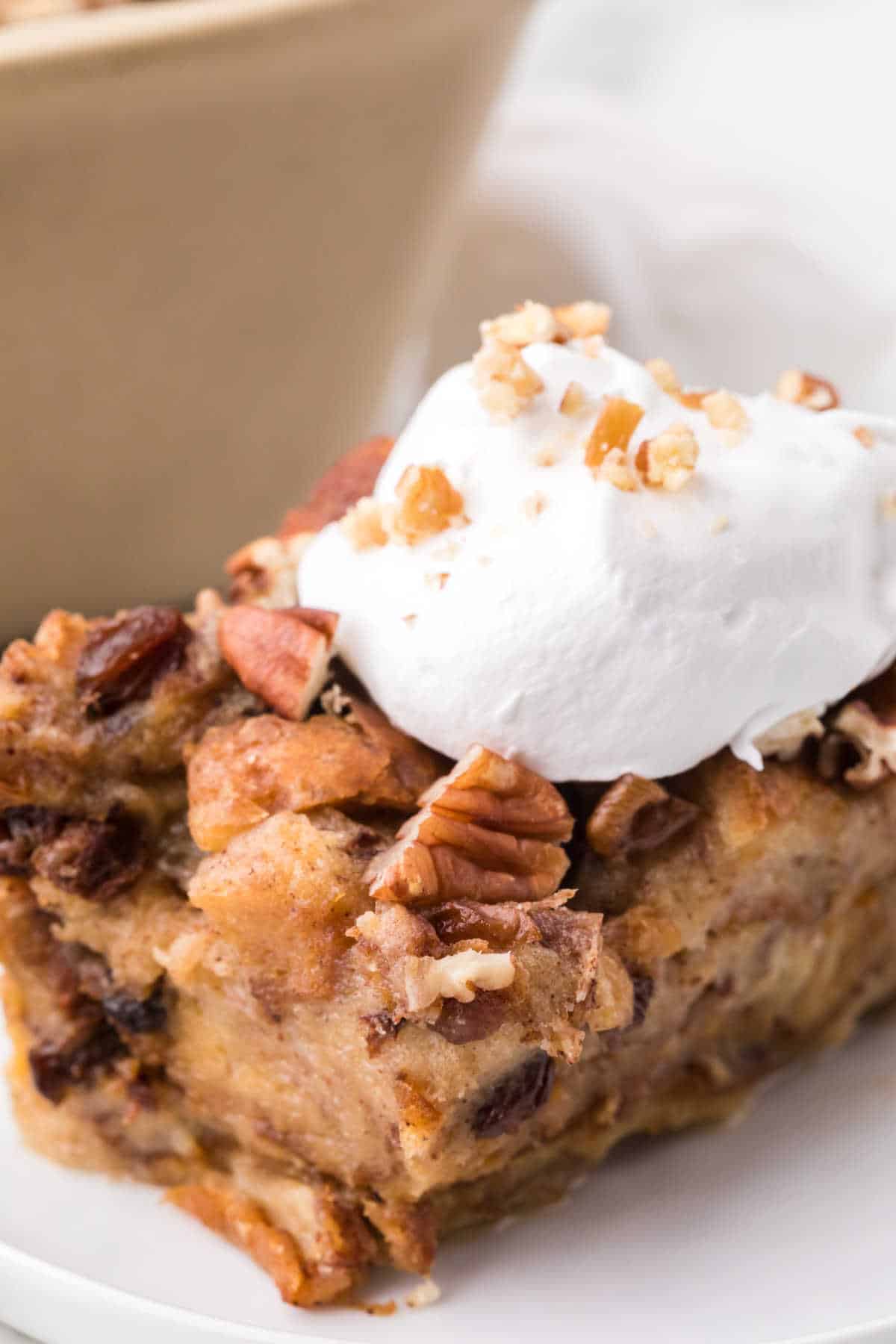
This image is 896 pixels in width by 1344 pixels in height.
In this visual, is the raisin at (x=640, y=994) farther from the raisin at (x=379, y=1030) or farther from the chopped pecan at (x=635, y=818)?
the raisin at (x=379, y=1030)

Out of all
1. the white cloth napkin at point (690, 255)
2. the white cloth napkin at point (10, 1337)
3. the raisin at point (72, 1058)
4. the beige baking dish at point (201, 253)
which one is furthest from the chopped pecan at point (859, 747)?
the white cloth napkin at point (690, 255)

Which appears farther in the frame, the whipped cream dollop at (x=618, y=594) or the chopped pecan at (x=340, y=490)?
the chopped pecan at (x=340, y=490)

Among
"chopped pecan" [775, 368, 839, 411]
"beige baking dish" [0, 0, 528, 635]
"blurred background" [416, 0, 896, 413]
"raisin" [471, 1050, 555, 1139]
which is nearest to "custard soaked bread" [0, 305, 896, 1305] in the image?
"raisin" [471, 1050, 555, 1139]

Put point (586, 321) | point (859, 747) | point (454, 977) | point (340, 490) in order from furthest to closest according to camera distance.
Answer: point (340, 490)
point (586, 321)
point (859, 747)
point (454, 977)

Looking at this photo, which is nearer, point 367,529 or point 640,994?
point 640,994

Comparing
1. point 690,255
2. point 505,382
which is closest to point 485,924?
point 505,382

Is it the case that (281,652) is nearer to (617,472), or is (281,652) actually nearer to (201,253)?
(617,472)

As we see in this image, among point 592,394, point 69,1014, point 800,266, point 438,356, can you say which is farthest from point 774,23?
point 69,1014
